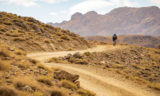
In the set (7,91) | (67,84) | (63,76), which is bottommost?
(67,84)

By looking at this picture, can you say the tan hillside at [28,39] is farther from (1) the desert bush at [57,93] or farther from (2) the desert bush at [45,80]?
(1) the desert bush at [57,93]

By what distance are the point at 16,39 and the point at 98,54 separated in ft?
40.8

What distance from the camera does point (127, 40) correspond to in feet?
531

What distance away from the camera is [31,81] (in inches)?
289

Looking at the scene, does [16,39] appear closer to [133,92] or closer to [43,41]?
[43,41]

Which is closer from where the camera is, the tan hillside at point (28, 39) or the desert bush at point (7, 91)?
the desert bush at point (7, 91)

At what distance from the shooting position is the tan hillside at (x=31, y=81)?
245 inches

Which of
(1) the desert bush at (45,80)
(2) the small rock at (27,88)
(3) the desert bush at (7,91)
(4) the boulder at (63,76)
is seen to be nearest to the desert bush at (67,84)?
(4) the boulder at (63,76)

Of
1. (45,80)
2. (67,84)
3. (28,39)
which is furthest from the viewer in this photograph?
(28,39)

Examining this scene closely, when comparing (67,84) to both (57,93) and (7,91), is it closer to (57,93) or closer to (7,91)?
(57,93)

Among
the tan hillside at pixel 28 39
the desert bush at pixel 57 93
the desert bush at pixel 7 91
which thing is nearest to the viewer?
the desert bush at pixel 7 91

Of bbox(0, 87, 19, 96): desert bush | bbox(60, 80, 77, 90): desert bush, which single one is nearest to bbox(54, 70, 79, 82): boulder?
bbox(60, 80, 77, 90): desert bush

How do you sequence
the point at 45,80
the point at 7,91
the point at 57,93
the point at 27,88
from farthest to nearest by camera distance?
the point at 45,80, the point at 57,93, the point at 27,88, the point at 7,91

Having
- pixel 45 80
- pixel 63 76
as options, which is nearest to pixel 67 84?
pixel 63 76
